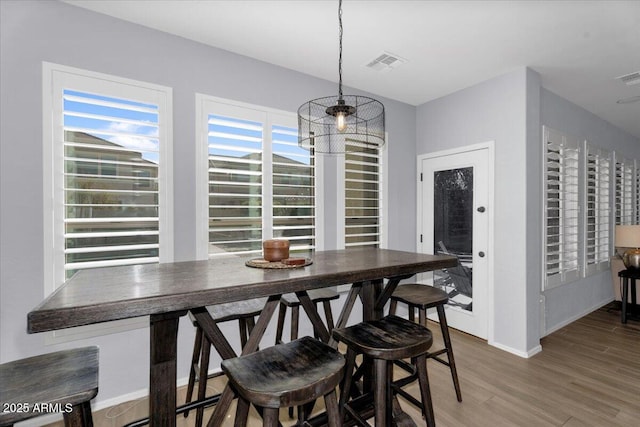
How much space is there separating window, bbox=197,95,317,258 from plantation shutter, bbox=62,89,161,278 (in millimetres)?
387

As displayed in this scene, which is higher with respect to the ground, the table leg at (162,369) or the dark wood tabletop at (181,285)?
the dark wood tabletop at (181,285)

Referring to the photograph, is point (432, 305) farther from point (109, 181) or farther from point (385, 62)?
point (109, 181)

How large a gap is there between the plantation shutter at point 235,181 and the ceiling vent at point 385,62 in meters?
1.20

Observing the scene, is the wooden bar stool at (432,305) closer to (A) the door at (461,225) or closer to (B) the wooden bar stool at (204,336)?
(B) the wooden bar stool at (204,336)

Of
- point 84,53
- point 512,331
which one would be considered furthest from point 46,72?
point 512,331

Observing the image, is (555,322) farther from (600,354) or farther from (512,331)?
(512,331)

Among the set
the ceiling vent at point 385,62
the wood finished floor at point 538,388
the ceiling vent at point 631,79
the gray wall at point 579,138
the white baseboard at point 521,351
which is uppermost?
the ceiling vent at point 385,62

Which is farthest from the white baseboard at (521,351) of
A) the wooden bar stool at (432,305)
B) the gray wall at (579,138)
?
the wooden bar stool at (432,305)

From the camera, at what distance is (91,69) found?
2.23 meters

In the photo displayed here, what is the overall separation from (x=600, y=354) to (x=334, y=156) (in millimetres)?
3288

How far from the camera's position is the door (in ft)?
11.2

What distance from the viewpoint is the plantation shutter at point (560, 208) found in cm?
346

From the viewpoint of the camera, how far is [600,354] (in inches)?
120

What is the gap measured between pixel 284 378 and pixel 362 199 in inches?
105
